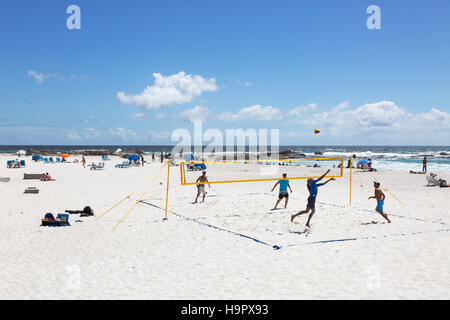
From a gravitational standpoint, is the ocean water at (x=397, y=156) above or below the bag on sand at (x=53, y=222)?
above

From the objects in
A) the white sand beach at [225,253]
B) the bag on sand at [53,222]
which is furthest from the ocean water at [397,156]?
the bag on sand at [53,222]

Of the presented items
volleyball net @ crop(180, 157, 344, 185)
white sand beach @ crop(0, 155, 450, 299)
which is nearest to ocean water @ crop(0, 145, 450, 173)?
volleyball net @ crop(180, 157, 344, 185)

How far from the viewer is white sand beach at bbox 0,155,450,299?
18.6 feet

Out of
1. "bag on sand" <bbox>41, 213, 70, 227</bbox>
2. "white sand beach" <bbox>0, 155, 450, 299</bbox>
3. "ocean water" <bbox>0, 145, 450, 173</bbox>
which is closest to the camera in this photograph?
"white sand beach" <bbox>0, 155, 450, 299</bbox>

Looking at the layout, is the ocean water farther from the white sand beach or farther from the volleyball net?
the white sand beach

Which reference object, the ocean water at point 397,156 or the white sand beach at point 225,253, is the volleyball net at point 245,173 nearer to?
the white sand beach at point 225,253

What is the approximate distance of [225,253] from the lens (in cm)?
761

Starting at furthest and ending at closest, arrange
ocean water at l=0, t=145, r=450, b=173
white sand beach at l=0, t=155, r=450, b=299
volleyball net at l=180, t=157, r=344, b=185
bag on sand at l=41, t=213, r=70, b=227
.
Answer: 1. ocean water at l=0, t=145, r=450, b=173
2. volleyball net at l=180, t=157, r=344, b=185
3. bag on sand at l=41, t=213, r=70, b=227
4. white sand beach at l=0, t=155, r=450, b=299

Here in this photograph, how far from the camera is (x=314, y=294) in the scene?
5484 mm

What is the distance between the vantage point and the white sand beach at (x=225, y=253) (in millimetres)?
5680

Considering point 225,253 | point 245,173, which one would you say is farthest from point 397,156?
point 225,253

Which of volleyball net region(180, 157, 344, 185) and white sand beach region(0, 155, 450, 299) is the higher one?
volleyball net region(180, 157, 344, 185)
